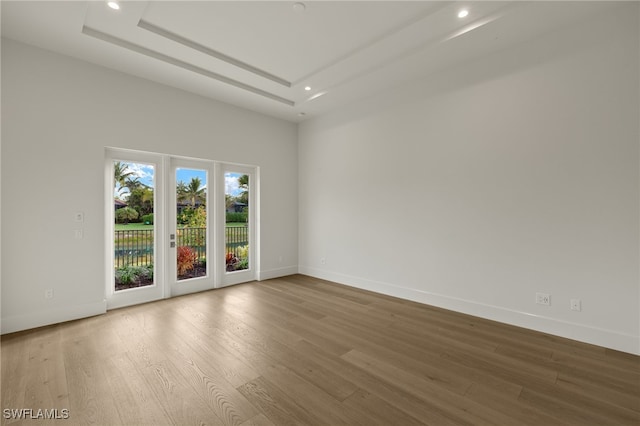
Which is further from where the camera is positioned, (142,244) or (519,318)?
(142,244)

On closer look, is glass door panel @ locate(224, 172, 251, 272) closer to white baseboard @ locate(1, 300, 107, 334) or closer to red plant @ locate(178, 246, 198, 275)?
red plant @ locate(178, 246, 198, 275)

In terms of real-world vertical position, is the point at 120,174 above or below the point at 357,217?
above

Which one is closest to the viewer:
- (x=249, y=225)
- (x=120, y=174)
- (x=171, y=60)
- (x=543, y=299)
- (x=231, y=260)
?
(x=543, y=299)

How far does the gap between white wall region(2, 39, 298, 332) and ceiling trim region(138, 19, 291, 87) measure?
4.14ft

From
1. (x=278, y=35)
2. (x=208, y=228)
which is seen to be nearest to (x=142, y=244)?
(x=208, y=228)

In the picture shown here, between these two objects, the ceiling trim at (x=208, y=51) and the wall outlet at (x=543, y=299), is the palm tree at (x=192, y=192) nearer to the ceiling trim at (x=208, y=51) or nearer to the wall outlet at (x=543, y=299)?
the ceiling trim at (x=208, y=51)

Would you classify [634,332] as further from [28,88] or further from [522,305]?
[28,88]

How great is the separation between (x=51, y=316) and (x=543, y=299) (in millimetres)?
5835

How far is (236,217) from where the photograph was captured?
5.40 meters

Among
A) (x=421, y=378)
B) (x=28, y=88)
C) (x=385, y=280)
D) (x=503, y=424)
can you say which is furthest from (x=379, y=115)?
(x=28, y=88)

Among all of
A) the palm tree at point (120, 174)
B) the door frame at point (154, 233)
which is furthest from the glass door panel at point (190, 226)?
the palm tree at point (120, 174)

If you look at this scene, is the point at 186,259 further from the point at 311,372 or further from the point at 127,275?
the point at 311,372

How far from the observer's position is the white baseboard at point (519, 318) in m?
2.77

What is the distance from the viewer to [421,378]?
2.32m
